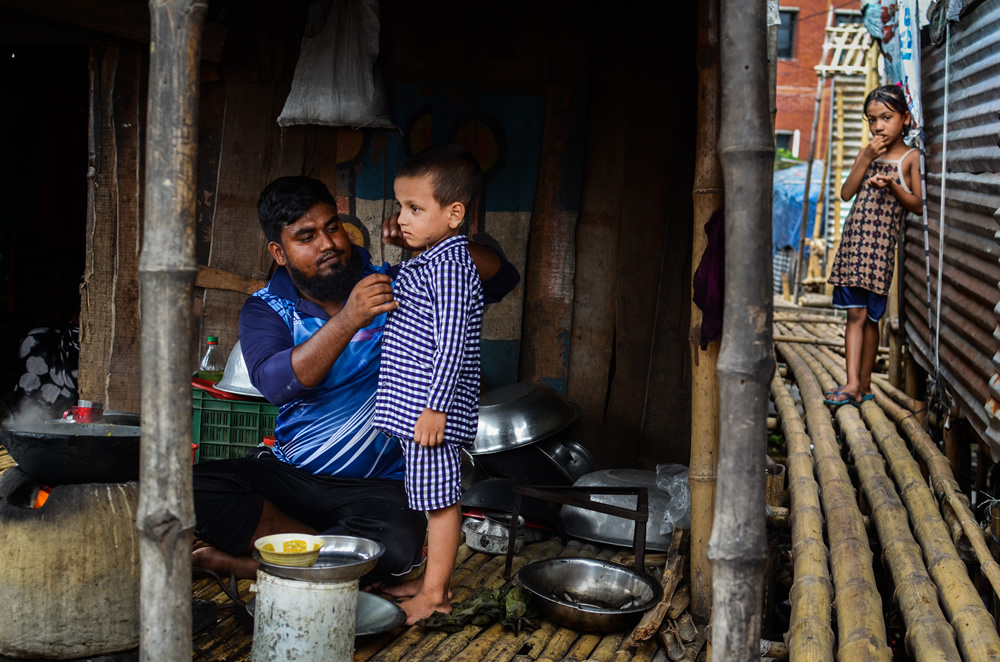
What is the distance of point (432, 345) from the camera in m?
3.13

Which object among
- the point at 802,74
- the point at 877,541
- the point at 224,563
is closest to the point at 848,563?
the point at 877,541

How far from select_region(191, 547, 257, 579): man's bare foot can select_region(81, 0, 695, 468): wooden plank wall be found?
1.89m

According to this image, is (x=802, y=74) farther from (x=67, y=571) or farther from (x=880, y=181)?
(x=67, y=571)

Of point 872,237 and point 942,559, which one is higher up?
point 872,237

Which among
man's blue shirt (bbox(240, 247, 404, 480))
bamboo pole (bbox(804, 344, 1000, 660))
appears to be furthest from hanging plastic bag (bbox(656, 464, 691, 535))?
man's blue shirt (bbox(240, 247, 404, 480))

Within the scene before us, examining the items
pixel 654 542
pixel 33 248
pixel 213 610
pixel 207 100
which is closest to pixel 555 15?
pixel 207 100

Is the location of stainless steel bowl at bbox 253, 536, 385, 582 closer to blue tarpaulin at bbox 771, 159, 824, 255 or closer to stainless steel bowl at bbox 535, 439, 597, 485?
stainless steel bowl at bbox 535, 439, 597, 485

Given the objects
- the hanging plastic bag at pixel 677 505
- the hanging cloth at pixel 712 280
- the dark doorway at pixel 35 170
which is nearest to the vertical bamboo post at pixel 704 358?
the hanging cloth at pixel 712 280

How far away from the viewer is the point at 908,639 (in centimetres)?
267

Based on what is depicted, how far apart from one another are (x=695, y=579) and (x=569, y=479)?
1.18 metres

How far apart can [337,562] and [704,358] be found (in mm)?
1461

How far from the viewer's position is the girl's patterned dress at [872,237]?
17.5 feet

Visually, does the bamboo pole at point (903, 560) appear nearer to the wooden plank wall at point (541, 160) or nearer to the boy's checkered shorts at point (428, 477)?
the wooden plank wall at point (541, 160)

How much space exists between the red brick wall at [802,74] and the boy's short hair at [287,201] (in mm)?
23089
